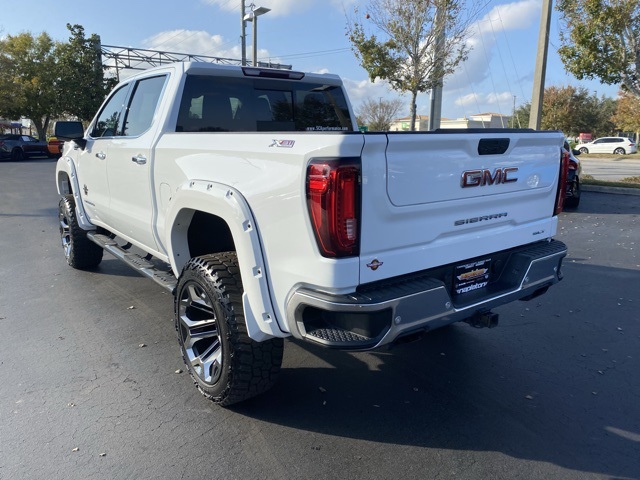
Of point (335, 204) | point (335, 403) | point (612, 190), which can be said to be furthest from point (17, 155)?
point (335, 204)

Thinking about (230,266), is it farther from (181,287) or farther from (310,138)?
(310,138)

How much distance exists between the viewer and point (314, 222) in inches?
91.7

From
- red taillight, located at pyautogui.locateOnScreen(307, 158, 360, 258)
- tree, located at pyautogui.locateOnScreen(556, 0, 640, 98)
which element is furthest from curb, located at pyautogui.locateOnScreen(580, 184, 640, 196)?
red taillight, located at pyautogui.locateOnScreen(307, 158, 360, 258)

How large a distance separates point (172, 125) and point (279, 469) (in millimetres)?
2496

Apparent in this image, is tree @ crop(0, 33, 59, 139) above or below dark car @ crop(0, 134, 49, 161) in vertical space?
above

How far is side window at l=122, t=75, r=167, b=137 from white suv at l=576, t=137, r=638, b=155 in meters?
41.2

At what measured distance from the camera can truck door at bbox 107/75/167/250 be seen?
3861 mm

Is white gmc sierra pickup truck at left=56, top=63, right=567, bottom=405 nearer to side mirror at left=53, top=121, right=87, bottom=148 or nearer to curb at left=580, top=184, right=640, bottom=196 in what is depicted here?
side mirror at left=53, top=121, right=87, bottom=148

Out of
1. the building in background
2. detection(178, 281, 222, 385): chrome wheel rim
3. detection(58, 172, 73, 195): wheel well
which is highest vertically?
the building in background

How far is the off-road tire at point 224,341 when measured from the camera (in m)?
2.85

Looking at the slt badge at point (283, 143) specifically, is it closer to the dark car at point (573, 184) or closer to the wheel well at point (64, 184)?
the wheel well at point (64, 184)

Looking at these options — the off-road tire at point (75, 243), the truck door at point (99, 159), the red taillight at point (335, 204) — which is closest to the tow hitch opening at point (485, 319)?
the red taillight at point (335, 204)

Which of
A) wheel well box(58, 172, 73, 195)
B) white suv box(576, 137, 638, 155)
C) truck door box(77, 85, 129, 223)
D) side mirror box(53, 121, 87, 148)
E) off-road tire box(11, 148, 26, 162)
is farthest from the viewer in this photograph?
white suv box(576, 137, 638, 155)

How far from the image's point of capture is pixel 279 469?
Answer: 260 centimetres
